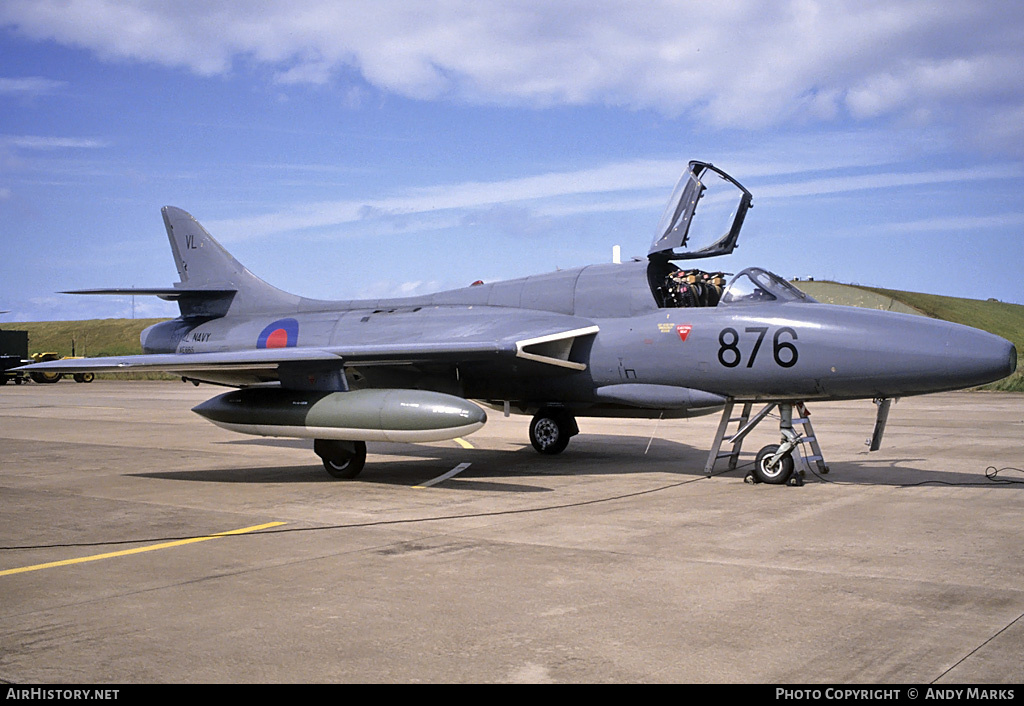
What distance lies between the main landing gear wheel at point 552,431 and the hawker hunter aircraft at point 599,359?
23 millimetres

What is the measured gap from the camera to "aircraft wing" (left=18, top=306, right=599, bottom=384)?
1066 centimetres

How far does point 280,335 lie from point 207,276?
270cm

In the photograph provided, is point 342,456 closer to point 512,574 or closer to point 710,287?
point 710,287

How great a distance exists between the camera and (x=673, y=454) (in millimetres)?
13898

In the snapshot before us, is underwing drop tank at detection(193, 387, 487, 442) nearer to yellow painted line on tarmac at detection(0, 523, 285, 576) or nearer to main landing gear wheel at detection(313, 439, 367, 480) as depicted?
main landing gear wheel at detection(313, 439, 367, 480)

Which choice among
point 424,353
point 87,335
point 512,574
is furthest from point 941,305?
point 87,335

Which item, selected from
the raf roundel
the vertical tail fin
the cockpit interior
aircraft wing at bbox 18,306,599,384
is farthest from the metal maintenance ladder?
the vertical tail fin

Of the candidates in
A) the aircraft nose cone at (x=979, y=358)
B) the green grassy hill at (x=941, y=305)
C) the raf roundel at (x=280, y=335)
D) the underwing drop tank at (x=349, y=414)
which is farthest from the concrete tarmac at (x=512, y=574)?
the green grassy hill at (x=941, y=305)

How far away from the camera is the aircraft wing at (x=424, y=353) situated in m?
10.7

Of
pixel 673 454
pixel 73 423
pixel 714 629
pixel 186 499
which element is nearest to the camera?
pixel 714 629

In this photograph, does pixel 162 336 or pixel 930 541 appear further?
pixel 162 336
